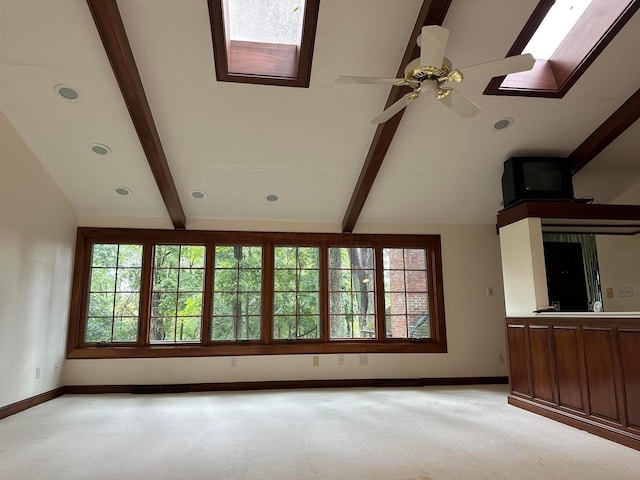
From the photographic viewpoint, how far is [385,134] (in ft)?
13.3

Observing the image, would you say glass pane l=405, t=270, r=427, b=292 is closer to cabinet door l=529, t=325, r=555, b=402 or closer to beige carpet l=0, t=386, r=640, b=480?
beige carpet l=0, t=386, r=640, b=480

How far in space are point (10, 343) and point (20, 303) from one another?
15.1 inches

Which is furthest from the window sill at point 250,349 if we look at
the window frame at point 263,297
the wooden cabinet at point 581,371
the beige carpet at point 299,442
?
the wooden cabinet at point 581,371

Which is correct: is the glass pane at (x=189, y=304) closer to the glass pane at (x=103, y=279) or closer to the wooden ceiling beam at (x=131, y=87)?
the glass pane at (x=103, y=279)

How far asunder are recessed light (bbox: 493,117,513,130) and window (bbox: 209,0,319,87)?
1943 mm

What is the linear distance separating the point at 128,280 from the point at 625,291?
6112mm

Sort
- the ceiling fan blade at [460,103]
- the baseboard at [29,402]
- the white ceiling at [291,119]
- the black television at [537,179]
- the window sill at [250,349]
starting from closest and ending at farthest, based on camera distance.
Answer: the ceiling fan blade at [460,103]
the white ceiling at [291,119]
the baseboard at [29,402]
the black television at [537,179]
the window sill at [250,349]

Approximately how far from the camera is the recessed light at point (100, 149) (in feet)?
13.8

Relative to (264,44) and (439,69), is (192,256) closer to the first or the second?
(264,44)

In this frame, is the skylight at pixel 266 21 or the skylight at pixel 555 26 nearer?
the skylight at pixel 266 21

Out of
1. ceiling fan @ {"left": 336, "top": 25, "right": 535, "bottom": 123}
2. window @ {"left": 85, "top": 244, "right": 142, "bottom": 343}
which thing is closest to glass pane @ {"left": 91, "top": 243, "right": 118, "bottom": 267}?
window @ {"left": 85, "top": 244, "right": 142, "bottom": 343}

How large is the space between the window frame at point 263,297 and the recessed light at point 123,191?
2.16ft

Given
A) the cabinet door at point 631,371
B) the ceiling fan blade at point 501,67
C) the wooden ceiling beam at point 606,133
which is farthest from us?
the wooden ceiling beam at point 606,133

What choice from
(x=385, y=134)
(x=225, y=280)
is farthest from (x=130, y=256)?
(x=385, y=134)
